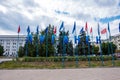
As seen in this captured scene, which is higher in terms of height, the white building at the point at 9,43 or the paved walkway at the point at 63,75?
the white building at the point at 9,43

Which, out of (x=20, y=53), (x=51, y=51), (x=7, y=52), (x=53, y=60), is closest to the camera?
(x=53, y=60)

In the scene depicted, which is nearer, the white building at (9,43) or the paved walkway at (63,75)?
the paved walkway at (63,75)

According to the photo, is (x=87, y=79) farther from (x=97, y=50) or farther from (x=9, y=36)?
(x=9, y=36)

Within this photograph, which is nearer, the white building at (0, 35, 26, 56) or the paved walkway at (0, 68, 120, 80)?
the paved walkway at (0, 68, 120, 80)

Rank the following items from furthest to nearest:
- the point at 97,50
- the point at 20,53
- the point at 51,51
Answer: the point at 97,50, the point at 20,53, the point at 51,51

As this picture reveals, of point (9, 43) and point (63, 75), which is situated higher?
point (9, 43)

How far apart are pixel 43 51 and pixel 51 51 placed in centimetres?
170

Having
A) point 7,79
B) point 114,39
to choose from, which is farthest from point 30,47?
point 114,39

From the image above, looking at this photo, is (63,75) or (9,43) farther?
(9,43)

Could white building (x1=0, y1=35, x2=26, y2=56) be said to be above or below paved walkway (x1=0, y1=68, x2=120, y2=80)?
above

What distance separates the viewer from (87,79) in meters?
8.74

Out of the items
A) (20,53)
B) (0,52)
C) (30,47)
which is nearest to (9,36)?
(0,52)

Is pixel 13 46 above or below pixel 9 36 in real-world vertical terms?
below

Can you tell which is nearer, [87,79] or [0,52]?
[87,79]
